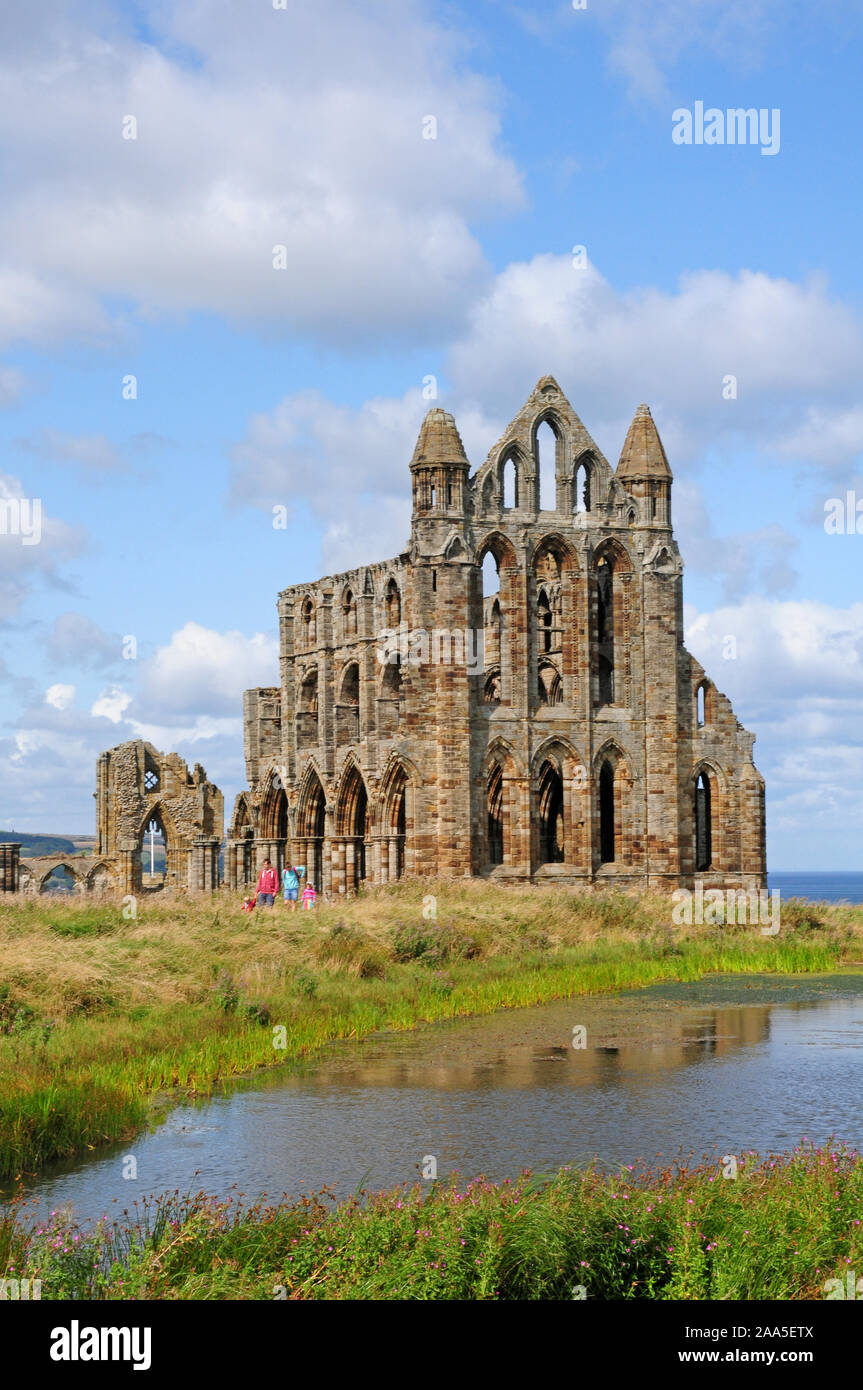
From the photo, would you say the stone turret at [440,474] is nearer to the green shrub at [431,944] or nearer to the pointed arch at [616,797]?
the pointed arch at [616,797]

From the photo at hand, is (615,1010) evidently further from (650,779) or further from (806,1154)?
(650,779)

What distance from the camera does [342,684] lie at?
55719mm

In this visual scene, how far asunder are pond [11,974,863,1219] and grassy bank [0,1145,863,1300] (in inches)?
101

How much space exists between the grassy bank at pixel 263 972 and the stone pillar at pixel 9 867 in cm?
1224

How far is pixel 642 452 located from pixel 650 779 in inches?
434

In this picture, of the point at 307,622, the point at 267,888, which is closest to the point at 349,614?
the point at 307,622

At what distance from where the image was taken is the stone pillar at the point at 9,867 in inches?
1764

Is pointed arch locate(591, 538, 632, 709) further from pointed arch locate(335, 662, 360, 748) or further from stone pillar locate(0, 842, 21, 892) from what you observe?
stone pillar locate(0, 842, 21, 892)

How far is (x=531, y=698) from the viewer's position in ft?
161

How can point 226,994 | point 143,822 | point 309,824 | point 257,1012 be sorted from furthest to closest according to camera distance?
point 143,822 → point 309,824 → point 226,994 → point 257,1012

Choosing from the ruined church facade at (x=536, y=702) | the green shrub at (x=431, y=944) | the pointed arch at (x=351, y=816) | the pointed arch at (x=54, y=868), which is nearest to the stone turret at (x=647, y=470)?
the ruined church facade at (x=536, y=702)

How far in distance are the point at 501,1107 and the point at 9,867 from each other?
30596 millimetres

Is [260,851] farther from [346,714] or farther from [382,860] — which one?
[382,860]
